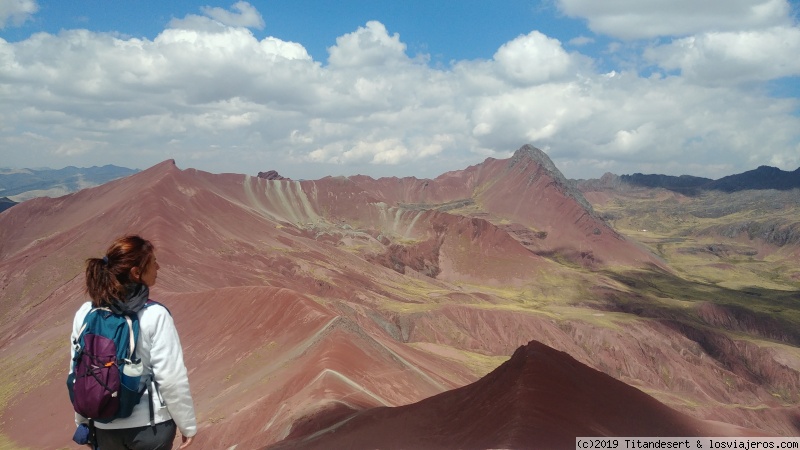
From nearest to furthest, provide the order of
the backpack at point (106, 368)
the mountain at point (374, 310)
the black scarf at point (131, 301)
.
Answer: the backpack at point (106, 368) → the black scarf at point (131, 301) → the mountain at point (374, 310)

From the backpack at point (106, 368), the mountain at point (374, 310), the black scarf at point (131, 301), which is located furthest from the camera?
the mountain at point (374, 310)

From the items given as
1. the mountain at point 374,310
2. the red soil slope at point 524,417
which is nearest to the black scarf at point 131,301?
the red soil slope at point 524,417

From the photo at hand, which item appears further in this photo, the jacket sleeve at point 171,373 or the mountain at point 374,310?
the mountain at point 374,310

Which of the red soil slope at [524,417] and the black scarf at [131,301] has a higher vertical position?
the black scarf at [131,301]

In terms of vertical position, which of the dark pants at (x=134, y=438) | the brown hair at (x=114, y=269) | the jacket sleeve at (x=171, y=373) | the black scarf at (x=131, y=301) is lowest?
the dark pants at (x=134, y=438)

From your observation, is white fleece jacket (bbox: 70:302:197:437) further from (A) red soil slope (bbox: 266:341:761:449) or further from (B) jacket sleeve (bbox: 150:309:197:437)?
(A) red soil slope (bbox: 266:341:761:449)

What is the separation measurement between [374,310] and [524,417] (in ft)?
205

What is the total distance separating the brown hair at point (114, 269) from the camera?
5.18 metres

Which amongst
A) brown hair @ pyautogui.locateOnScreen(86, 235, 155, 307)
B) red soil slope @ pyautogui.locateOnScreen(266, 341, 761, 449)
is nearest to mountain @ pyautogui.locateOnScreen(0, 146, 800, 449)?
red soil slope @ pyautogui.locateOnScreen(266, 341, 761, 449)

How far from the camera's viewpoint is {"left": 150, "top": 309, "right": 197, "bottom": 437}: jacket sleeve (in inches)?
207

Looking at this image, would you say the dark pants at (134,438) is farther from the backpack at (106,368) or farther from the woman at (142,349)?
the backpack at (106,368)

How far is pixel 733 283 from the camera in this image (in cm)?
15512

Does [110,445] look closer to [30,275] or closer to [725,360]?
[30,275]

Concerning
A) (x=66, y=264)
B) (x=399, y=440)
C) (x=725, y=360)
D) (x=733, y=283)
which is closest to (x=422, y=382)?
(x=399, y=440)
